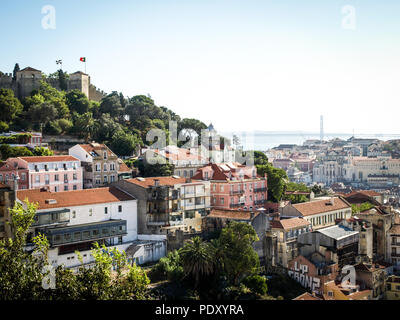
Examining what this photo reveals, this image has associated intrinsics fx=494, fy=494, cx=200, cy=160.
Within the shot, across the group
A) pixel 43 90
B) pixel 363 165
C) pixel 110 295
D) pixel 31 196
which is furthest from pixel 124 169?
pixel 363 165

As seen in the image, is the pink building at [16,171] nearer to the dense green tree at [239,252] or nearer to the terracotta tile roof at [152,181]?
the terracotta tile roof at [152,181]

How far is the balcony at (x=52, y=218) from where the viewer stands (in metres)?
23.3

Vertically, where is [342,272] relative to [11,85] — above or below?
below

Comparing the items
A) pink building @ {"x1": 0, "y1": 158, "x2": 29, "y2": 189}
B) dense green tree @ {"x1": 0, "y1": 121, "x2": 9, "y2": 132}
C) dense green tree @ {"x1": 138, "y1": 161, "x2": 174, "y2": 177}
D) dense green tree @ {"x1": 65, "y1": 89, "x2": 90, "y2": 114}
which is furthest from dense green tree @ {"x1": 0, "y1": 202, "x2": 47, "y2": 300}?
dense green tree @ {"x1": 65, "y1": 89, "x2": 90, "y2": 114}

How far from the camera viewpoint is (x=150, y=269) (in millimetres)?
24219

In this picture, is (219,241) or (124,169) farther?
(124,169)

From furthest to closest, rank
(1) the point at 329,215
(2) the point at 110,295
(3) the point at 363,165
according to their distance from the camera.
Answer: (3) the point at 363,165 → (1) the point at 329,215 → (2) the point at 110,295

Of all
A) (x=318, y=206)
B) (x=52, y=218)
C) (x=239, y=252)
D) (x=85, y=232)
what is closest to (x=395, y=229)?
(x=318, y=206)

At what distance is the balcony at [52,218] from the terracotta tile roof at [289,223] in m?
11.4

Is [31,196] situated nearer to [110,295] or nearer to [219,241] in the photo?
Result: [219,241]

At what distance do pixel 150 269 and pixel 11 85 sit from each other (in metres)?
31.5

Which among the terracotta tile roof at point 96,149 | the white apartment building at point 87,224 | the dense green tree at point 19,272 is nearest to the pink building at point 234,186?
the terracotta tile roof at point 96,149

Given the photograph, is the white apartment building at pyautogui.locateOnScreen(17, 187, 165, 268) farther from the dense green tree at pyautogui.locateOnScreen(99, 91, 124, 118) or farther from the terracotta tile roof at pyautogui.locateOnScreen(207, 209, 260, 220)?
the dense green tree at pyautogui.locateOnScreen(99, 91, 124, 118)
